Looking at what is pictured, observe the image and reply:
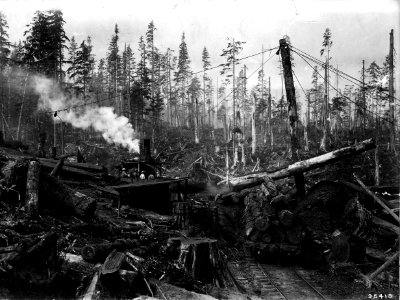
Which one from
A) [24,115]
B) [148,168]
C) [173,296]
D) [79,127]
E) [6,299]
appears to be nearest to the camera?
[6,299]

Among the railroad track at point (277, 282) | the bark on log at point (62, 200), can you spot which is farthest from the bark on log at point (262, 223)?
the bark on log at point (62, 200)

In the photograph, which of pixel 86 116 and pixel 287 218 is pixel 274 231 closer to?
pixel 287 218

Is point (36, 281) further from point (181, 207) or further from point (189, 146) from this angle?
point (189, 146)

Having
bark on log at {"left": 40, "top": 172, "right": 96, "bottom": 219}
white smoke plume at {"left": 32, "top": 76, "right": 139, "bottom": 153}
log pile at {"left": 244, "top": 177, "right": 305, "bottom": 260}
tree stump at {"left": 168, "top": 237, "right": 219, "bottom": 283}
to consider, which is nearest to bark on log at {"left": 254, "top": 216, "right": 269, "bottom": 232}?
log pile at {"left": 244, "top": 177, "right": 305, "bottom": 260}

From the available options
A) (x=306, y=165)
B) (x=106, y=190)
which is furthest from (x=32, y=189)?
(x=306, y=165)

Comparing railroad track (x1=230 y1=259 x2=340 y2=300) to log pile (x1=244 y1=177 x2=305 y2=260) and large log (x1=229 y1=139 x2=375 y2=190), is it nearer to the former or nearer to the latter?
log pile (x1=244 y1=177 x2=305 y2=260)

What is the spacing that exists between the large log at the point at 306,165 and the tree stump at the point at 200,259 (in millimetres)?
6601

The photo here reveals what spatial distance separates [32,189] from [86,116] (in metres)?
37.7

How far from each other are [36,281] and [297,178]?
10035 millimetres

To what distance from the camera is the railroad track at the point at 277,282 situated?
24.9 feet

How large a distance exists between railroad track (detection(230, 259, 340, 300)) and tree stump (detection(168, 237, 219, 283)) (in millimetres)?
802

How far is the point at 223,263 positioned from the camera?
688 centimetres

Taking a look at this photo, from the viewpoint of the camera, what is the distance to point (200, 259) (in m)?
6.63

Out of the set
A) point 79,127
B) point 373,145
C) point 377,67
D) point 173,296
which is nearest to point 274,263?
point 373,145
